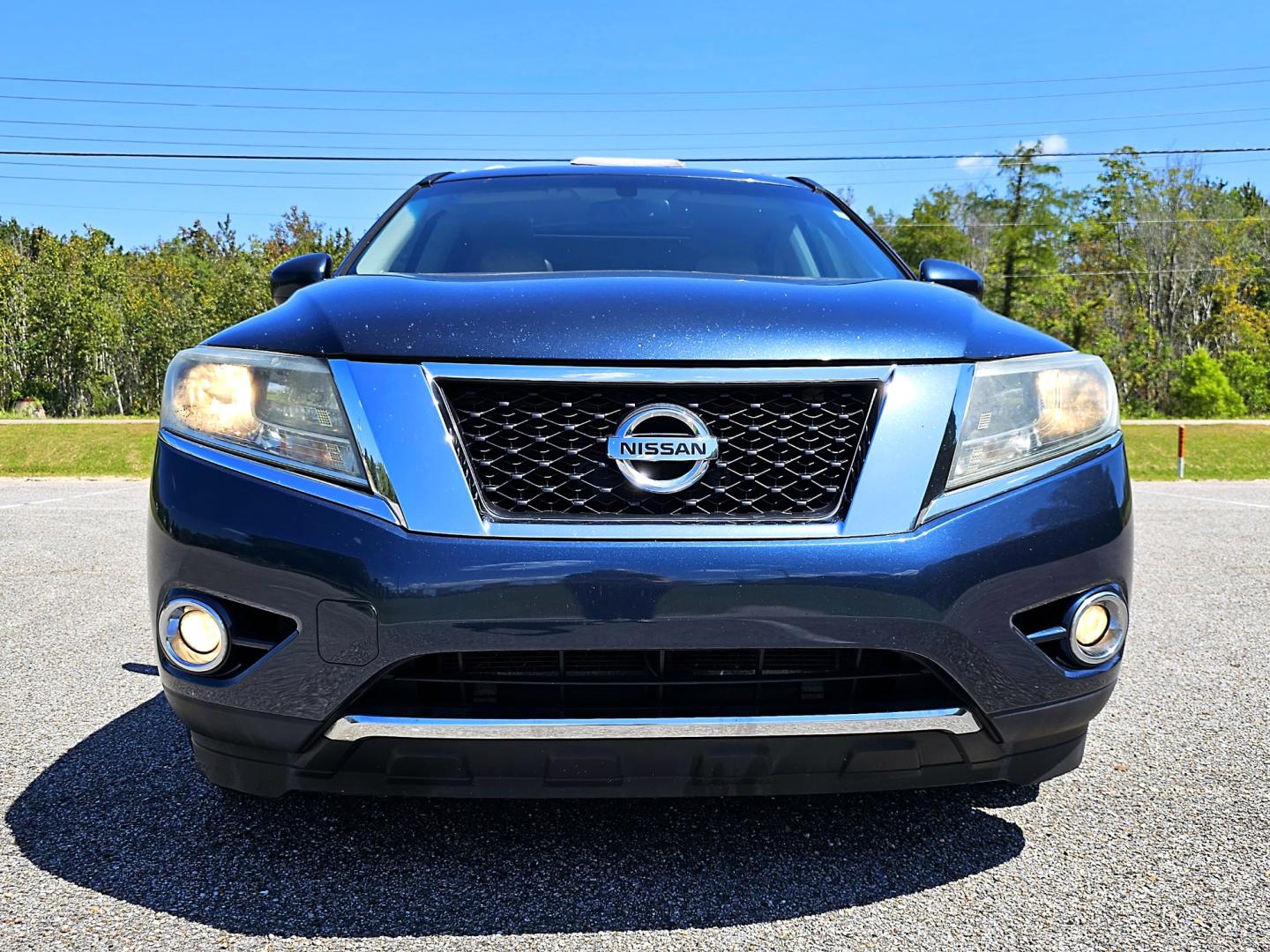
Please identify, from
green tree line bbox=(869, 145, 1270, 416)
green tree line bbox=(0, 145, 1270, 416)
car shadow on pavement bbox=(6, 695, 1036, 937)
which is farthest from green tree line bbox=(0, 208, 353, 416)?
car shadow on pavement bbox=(6, 695, 1036, 937)

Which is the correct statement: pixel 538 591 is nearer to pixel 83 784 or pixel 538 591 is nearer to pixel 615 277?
pixel 615 277

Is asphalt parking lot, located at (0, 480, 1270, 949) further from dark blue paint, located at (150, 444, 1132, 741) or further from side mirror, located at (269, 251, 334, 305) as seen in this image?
side mirror, located at (269, 251, 334, 305)

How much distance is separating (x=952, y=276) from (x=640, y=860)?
1.88 metres

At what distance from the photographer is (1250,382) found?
180ft

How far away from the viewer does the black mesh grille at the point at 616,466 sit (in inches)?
73.6

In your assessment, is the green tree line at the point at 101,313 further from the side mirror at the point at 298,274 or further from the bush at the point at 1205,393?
the side mirror at the point at 298,274

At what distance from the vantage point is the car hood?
190cm

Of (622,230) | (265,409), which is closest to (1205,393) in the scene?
(622,230)

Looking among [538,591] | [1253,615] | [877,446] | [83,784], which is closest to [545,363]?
[538,591]

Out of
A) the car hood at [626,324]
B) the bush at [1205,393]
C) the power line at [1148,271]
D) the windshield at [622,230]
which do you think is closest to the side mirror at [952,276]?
the windshield at [622,230]

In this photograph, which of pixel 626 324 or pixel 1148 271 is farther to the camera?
pixel 1148 271

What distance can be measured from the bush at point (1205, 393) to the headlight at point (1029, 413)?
1962 inches

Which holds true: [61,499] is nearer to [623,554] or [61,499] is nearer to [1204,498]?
[623,554]

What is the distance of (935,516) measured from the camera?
1.90 m
